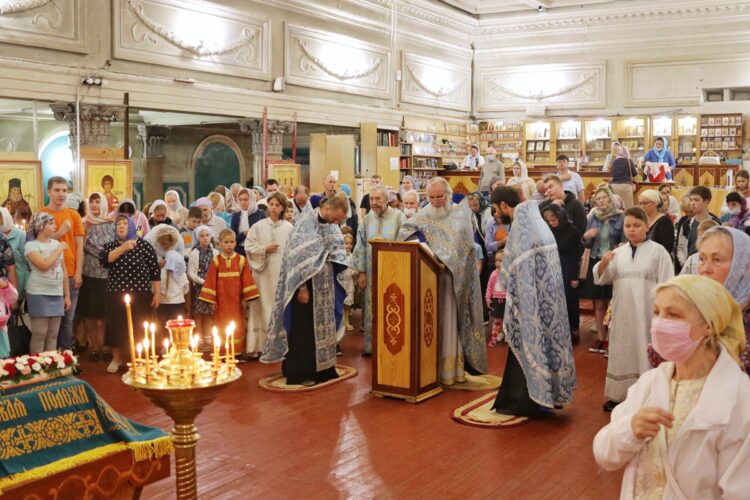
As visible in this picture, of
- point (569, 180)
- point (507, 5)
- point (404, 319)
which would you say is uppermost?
point (507, 5)

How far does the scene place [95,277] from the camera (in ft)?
25.0

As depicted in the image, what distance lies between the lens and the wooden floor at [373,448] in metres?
4.44

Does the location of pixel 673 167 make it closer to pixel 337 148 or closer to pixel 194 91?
pixel 337 148

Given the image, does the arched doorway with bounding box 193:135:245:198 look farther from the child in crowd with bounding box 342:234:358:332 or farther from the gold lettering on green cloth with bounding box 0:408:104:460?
the gold lettering on green cloth with bounding box 0:408:104:460

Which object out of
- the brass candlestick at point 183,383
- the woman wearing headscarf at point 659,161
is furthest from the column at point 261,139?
the brass candlestick at point 183,383

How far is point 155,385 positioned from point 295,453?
227 centimetres

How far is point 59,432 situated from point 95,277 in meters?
4.49

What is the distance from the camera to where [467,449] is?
507 cm

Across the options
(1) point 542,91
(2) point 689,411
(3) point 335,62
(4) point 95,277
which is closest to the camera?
(2) point 689,411

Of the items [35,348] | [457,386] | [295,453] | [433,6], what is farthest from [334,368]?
[433,6]

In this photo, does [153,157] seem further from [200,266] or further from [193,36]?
[200,266]

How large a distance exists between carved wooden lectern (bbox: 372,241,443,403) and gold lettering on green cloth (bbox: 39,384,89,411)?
2.92 meters

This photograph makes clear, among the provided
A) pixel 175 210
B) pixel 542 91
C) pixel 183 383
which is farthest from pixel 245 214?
pixel 542 91

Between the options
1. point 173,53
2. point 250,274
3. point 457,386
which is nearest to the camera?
point 457,386
